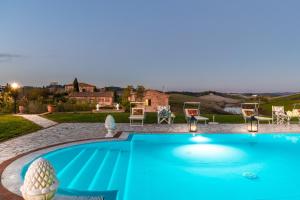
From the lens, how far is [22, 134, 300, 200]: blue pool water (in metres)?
4.75

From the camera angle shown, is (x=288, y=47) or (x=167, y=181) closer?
(x=167, y=181)

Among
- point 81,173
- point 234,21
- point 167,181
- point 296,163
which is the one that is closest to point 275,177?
point 296,163

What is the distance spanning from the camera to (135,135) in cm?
910

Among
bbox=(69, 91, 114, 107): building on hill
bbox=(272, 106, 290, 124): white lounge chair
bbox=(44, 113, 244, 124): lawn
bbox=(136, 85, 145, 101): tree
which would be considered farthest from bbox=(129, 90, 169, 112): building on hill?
bbox=(69, 91, 114, 107): building on hill

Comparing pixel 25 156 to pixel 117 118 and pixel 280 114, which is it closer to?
pixel 117 118

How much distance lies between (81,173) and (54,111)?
48.4 ft

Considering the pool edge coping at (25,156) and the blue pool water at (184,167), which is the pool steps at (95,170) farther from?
the pool edge coping at (25,156)

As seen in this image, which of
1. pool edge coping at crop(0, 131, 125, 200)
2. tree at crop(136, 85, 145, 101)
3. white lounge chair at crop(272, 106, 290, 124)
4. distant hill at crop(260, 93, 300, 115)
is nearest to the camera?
pool edge coping at crop(0, 131, 125, 200)

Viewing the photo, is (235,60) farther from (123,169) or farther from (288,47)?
(123,169)

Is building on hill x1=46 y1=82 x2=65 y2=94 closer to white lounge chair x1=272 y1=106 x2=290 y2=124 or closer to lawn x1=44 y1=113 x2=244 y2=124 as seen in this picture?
lawn x1=44 y1=113 x2=244 y2=124

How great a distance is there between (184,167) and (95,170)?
2220mm

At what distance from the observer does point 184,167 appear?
255 inches

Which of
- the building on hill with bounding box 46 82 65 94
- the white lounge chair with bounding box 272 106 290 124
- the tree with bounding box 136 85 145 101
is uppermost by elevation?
the building on hill with bounding box 46 82 65 94

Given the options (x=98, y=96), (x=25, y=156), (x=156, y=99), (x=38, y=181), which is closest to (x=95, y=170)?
(x=25, y=156)
